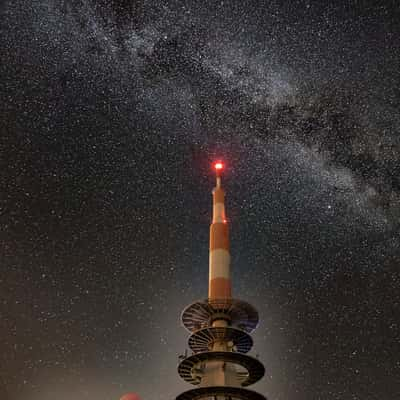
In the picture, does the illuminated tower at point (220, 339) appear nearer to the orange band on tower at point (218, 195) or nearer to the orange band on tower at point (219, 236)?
the orange band on tower at point (219, 236)

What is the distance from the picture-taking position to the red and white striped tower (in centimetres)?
7369

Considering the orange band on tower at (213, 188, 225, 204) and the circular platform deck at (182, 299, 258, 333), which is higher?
the orange band on tower at (213, 188, 225, 204)

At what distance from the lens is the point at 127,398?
5138cm

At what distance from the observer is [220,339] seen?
239 ft

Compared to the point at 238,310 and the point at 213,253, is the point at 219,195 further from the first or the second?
the point at 238,310

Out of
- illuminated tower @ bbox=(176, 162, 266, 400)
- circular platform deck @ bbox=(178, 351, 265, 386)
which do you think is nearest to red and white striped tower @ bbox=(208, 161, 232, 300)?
illuminated tower @ bbox=(176, 162, 266, 400)

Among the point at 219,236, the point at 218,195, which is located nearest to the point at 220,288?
the point at 219,236

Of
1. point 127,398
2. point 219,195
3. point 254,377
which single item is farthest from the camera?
point 219,195

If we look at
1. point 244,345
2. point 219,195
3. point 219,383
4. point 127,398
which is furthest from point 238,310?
point 127,398

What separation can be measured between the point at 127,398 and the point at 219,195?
37858 millimetres

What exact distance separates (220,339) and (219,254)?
10544 mm

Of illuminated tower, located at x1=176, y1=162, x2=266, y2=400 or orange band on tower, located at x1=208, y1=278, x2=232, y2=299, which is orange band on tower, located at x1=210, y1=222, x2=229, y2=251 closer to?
illuminated tower, located at x1=176, y1=162, x2=266, y2=400

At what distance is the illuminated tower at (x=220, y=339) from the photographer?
2638 inches

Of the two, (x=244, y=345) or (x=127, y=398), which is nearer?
(x=127, y=398)
